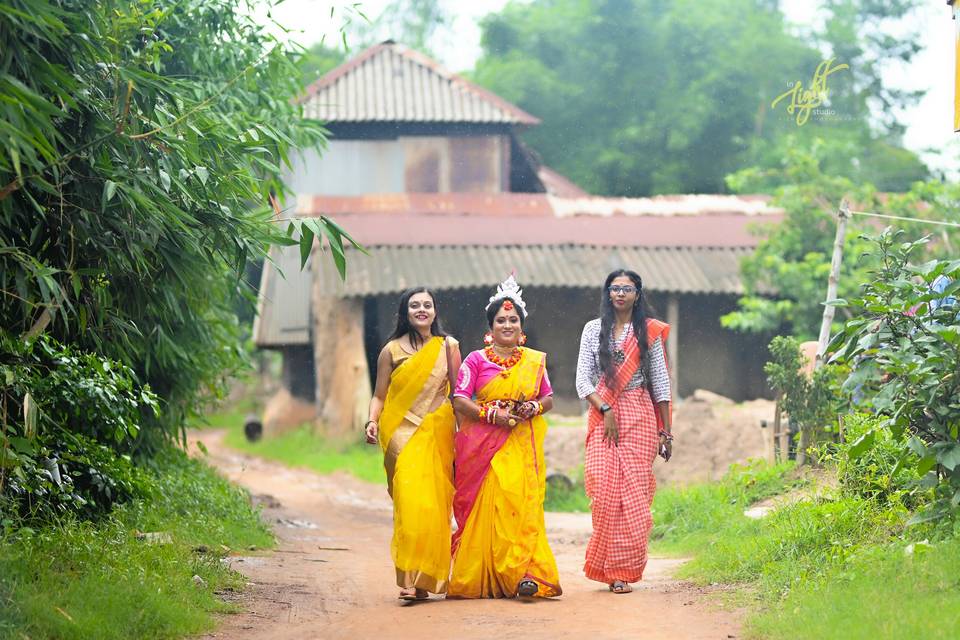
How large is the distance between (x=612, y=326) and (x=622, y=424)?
1.90 ft

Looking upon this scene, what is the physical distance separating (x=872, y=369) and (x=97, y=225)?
403 centimetres

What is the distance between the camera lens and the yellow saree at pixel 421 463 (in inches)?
251

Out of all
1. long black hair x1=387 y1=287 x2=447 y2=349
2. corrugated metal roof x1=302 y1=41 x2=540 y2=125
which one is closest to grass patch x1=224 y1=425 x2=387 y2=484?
corrugated metal roof x1=302 y1=41 x2=540 y2=125

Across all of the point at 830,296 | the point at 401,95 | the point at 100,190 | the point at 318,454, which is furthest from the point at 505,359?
the point at 401,95

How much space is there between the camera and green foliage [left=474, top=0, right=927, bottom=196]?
88.0ft

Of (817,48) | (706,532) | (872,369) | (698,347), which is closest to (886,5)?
(817,48)

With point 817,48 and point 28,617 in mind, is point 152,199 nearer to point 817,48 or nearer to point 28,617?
point 28,617

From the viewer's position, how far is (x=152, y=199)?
616 centimetres

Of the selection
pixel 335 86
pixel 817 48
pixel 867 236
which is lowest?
pixel 867 236

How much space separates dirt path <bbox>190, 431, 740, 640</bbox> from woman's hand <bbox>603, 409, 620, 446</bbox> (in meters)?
0.85

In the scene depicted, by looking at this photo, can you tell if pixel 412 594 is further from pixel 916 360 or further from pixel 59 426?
pixel 916 360

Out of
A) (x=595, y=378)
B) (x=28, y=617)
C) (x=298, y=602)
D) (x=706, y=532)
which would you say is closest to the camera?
(x=28, y=617)

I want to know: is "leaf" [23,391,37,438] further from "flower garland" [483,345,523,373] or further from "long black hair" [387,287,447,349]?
"flower garland" [483,345,523,373]

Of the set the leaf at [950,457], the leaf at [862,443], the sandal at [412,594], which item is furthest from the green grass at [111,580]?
the leaf at [950,457]
